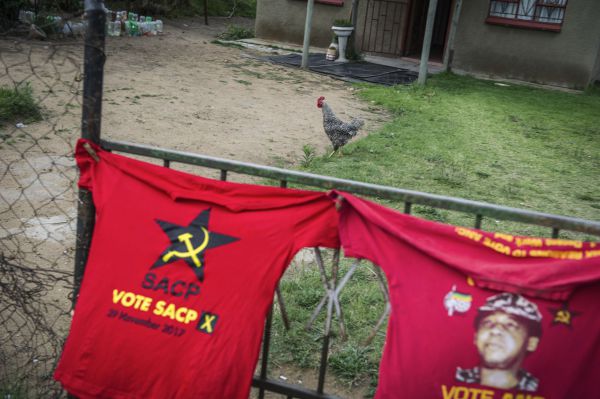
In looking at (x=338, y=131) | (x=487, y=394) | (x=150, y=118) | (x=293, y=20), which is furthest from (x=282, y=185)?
(x=293, y=20)

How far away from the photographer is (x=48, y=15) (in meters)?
12.7

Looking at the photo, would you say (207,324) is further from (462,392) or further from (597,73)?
(597,73)

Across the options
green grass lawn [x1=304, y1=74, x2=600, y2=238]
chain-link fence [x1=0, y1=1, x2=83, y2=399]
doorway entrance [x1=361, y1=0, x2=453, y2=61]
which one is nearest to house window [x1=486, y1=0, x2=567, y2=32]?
green grass lawn [x1=304, y1=74, x2=600, y2=238]

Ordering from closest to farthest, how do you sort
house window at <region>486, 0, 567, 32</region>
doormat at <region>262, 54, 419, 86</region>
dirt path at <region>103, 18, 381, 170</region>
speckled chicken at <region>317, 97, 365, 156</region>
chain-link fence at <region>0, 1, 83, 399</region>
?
chain-link fence at <region>0, 1, 83, 399</region> < speckled chicken at <region>317, 97, 365, 156</region> < dirt path at <region>103, 18, 381, 170</region> < doormat at <region>262, 54, 419, 86</region> < house window at <region>486, 0, 567, 32</region>

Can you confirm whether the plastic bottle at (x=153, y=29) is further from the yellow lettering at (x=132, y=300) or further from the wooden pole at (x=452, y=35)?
the yellow lettering at (x=132, y=300)

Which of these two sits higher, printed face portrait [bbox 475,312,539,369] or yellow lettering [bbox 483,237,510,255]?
yellow lettering [bbox 483,237,510,255]

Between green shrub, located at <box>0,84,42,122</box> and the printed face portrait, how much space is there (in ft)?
21.3

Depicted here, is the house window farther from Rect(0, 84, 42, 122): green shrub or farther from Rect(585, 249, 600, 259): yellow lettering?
Rect(585, 249, 600, 259): yellow lettering

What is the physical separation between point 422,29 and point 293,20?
3.63 meters

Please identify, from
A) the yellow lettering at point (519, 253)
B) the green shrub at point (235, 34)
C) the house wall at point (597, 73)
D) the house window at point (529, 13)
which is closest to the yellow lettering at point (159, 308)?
the yellow lettering at point (519, 253)

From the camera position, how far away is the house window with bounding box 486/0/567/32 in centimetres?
1377


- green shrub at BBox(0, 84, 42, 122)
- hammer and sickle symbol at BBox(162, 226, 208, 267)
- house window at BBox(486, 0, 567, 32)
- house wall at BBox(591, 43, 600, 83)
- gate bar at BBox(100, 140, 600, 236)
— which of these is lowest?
green shrub at BBox(0, 84, 42, 122)

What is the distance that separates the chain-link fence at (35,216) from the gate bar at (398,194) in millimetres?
522

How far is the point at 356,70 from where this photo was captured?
1387 cm
